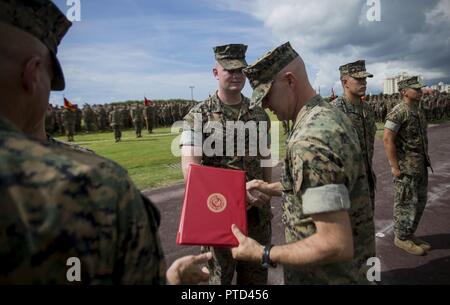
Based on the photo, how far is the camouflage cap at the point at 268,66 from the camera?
6.89 ft

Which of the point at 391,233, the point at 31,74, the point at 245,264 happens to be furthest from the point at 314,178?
the point at 391,233

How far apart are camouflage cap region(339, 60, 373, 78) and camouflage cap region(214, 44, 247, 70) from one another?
2597 millimetres

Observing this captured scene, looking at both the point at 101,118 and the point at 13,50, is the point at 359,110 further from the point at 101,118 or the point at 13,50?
→ the point at 101,118

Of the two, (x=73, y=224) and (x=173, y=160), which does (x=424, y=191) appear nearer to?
(x=73, y=224)

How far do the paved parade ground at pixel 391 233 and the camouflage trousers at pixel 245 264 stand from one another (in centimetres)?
84

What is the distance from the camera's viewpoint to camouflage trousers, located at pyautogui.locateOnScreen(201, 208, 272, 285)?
10.3 feet

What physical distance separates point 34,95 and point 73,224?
0.48 m

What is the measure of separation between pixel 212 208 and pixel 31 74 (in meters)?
Result: 1.49

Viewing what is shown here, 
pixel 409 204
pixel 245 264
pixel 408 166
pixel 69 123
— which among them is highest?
pixel 69 123

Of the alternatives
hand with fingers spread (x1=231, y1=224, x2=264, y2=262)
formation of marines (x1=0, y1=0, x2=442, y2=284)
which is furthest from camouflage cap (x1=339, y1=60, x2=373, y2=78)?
hand with fingers spread (x1=231, y1=224, x2=264, y2=262)

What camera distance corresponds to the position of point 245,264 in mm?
3248

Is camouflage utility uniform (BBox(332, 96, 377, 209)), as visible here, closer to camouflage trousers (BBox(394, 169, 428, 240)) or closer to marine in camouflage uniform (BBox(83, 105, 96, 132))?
camouflage trousers (BBox(394, 169, 428, 240))
